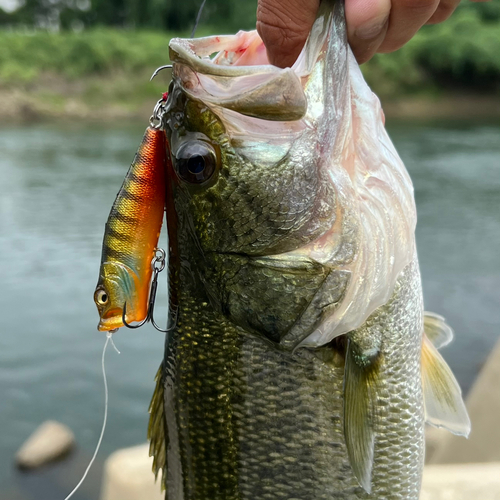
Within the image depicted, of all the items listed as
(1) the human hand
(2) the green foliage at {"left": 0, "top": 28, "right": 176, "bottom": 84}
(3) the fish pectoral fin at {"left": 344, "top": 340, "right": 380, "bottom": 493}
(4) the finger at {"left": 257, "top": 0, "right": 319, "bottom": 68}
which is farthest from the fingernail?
(2) the green foliage at {"left": 0, "top": 28, "right": 176, "bottom": 84}

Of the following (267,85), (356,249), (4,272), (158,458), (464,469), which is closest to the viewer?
(267,85)

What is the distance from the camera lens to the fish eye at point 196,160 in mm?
1170

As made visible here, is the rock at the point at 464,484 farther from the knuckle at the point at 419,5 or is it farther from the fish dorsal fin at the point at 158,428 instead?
the knuckle at the point at 419,5

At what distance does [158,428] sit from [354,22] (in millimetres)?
1131

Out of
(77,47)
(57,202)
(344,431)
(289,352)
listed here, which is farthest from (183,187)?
(77,47)

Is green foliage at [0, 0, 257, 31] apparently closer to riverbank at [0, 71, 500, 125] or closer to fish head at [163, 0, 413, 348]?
riverbank at [0, 71, 500, 125]

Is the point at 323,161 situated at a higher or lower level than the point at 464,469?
higher

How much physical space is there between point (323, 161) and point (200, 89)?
307 mm

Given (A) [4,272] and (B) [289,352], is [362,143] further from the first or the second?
(A) [4,272]

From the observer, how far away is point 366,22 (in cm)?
118

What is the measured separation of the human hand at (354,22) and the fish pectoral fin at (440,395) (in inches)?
32.2

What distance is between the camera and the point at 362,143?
47.9 inches

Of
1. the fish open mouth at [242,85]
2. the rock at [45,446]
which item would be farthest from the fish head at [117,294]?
the rock at [45,446]

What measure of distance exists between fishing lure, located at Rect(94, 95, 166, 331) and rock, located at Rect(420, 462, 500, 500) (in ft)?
5.79
